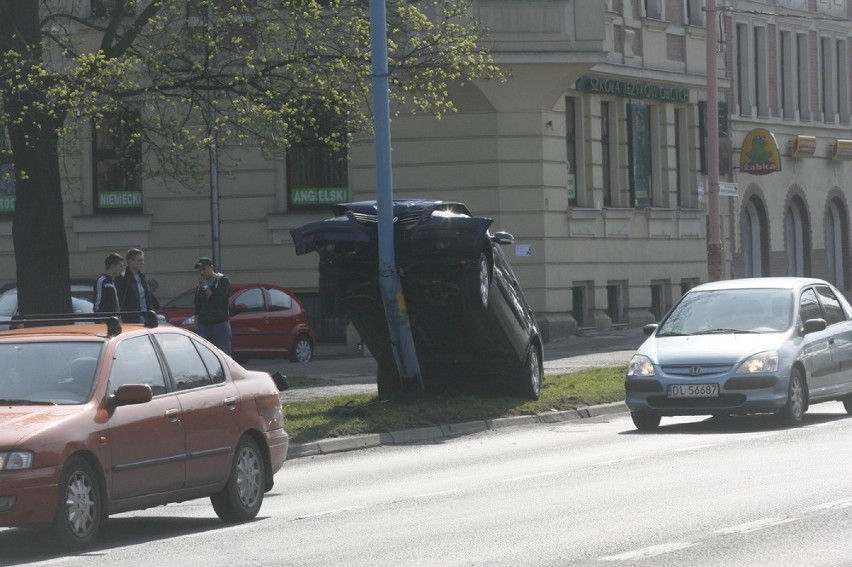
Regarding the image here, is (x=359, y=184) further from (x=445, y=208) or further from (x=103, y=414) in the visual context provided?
(x=103, y=414)

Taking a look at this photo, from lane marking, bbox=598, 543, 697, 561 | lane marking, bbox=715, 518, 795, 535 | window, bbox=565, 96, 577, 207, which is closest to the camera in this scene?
lane marking, bbox=598, 543, 697, 561

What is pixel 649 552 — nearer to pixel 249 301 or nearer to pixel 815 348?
pixel 815 348

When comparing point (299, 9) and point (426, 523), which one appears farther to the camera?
point (299, 9)

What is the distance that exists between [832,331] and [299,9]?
7.86 metres

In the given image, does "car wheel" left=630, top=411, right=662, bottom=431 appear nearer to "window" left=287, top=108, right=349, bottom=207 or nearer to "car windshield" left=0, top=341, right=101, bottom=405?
"car windshield" left=0, top=341, right=101, bottom=405

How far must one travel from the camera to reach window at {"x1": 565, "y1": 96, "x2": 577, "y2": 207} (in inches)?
1486

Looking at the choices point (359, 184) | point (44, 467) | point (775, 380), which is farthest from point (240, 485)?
point (359, 184)

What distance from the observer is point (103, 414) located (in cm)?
1041

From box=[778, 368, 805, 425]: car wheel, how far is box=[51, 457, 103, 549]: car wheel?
32.1 ft

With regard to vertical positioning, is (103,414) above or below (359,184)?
below

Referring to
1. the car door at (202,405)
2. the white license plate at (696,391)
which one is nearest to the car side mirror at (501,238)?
the white license plate at (696,391)

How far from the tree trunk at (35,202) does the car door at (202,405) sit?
10022 mm

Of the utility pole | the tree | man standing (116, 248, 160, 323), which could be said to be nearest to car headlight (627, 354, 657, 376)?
the utility pole

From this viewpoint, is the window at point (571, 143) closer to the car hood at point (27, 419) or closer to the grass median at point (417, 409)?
the grass median at point (417, 409)
